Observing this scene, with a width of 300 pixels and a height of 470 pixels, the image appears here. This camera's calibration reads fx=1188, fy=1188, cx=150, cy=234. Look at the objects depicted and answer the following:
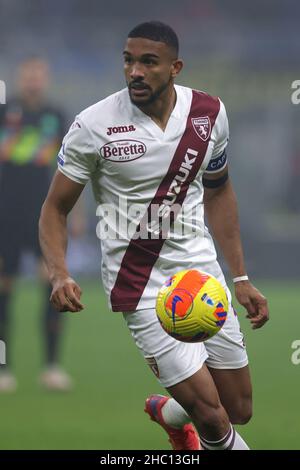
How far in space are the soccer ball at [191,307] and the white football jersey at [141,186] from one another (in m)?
0.30

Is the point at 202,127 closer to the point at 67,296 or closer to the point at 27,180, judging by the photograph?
the point at 67,296

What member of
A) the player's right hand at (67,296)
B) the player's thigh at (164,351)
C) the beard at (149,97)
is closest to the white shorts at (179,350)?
the player's thigh at (164,351)

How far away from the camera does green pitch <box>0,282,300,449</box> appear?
7309 mm

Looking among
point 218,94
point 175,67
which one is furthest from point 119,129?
point 218,94

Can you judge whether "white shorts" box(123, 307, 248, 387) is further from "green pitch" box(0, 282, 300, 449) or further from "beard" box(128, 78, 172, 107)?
"green pitch" box(0, 282, 300, 449)

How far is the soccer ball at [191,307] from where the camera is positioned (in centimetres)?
519

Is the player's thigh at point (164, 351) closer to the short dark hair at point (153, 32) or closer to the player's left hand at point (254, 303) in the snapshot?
the player's left hand at point (254, 303)

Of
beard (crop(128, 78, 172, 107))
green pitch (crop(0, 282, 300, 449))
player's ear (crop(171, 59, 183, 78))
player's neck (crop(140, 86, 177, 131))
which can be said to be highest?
player's ear (crop(171, 59, 183, 78))

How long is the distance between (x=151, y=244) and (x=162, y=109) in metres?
0.64

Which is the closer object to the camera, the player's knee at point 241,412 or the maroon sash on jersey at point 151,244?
the maroon sash on jersey at point 151,244

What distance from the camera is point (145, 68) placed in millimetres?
5438

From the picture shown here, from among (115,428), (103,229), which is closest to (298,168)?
(115,428)

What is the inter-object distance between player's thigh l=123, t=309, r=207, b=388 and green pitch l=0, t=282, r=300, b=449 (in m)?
1.58

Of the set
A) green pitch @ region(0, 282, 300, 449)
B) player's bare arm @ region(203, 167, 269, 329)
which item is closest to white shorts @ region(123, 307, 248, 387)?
player's bare arm @ region(203, 167, 269, 329)
